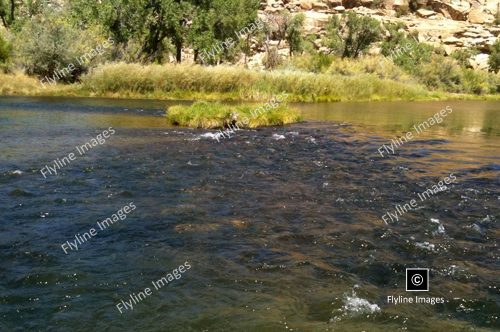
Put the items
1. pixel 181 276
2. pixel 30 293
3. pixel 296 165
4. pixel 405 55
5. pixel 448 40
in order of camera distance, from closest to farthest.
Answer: pixel 30 293 < pixel 181 276 < pixel 296 165 < pixel 405 55 < pixel 448 40

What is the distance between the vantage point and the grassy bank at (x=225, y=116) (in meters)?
22.9

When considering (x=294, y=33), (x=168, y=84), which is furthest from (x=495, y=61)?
(x=168, y=84)

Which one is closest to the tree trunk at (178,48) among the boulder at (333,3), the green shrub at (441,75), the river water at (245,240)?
the green shrub at (441,75)

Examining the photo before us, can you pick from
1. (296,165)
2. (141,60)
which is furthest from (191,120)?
(141,60)

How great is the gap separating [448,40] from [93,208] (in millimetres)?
117020

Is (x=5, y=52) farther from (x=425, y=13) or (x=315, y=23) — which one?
(x=425, y=13)

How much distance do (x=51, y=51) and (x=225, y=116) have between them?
98.5ft

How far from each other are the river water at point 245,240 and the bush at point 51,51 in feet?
108

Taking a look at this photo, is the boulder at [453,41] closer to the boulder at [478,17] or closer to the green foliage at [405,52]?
the boulder at [478,17]

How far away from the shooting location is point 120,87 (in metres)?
43.2

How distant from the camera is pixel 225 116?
2302 centimetres

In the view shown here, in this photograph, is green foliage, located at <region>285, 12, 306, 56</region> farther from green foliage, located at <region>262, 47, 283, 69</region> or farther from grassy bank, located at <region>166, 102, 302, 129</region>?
grassy bank, located at <region>166, 102, 302, 129</region>

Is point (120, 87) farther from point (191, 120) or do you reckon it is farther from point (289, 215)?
point (289, 215)

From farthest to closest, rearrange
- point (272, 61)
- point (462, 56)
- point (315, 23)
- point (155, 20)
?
point (315, 23), point (462, 56), point (272, 61), point (155, 20)
